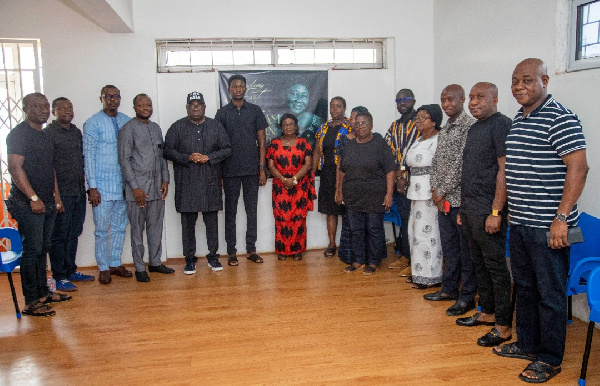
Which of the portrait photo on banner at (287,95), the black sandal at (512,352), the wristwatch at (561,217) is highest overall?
the portrait photo on banner at (287,95)

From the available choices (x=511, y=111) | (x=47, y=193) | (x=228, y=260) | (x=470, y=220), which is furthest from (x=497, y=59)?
(x=47, y=193)

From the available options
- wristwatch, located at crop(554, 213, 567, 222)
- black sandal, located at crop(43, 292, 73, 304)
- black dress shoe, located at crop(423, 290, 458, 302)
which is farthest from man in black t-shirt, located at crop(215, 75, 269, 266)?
wristwatch, located at crop(554, 213, 567, 222)

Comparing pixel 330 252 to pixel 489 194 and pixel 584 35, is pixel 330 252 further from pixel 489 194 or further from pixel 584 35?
pixel 584 35

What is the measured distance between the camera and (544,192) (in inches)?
93.4

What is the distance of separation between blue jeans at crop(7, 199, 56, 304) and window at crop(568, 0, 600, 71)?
396 cm

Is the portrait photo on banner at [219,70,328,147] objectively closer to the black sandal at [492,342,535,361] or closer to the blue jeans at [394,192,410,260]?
the blue jeans at [394,192,410,260]

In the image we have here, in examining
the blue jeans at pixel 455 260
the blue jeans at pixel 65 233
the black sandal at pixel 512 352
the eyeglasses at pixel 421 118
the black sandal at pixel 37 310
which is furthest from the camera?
the blue jeans at pixel 65 233

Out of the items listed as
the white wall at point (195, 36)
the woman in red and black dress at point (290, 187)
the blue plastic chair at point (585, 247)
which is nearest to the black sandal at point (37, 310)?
the white wall at point (195, 36)

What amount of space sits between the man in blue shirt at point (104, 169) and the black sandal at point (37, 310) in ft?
2.65

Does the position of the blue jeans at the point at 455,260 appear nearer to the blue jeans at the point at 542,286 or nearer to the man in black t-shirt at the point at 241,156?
the blue jeans at the point at 542,286

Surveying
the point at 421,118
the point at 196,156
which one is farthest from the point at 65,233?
the point at 421,118

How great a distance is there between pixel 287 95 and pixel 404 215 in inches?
74.4

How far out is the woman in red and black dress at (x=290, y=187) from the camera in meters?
4.81

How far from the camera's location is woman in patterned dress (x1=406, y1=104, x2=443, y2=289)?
365 centimetres
